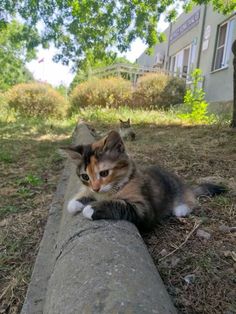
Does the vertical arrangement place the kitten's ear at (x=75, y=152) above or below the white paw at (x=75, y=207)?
above

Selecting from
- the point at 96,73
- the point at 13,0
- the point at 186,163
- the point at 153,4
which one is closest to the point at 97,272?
the point at 186,163

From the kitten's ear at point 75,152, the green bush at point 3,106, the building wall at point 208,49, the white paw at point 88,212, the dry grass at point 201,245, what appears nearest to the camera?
the dry grass at point 201,245

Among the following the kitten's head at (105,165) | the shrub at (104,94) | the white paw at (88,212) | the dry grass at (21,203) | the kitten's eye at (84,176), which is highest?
the shrub at (104,94)

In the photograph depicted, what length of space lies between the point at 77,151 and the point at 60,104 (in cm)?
1228

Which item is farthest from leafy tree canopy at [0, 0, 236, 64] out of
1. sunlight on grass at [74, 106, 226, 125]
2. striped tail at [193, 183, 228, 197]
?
striped tail at [193, 183, 228, 197]

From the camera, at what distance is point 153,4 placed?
8.05m

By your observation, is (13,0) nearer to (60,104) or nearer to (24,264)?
(60,104)


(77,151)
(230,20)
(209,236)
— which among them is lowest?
(209,236)

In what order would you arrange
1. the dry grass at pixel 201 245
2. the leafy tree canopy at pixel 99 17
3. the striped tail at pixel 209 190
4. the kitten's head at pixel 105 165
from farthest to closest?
the leafy tree canopy at pixel 99 17 < the striped tail at pixel 209 190 < the kitten's head at pixel 105 165 < the dry grass at pixel 201 245

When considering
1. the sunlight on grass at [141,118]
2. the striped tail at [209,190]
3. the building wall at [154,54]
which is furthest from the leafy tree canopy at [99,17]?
the building wall at [154,54]

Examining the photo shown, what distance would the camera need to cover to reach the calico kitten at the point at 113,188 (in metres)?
2.16

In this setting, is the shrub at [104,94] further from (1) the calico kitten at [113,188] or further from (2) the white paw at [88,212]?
(2) the white paw at [88,212]

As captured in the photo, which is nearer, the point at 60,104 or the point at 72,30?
the point at 72,30

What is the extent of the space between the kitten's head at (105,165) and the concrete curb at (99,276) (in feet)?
0.92
